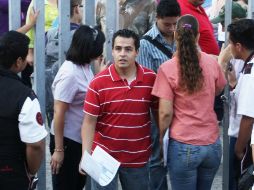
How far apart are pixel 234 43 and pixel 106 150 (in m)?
1.29

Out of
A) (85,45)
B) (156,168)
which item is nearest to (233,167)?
(156,168)

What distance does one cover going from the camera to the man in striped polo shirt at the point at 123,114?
4.27 metres

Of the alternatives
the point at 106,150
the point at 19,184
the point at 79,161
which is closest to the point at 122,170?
the point at 106,150

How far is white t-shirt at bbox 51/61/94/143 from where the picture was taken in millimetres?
4480

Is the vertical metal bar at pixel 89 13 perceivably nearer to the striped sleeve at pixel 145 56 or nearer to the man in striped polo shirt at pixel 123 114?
the striped sleeve at pixel 145 56

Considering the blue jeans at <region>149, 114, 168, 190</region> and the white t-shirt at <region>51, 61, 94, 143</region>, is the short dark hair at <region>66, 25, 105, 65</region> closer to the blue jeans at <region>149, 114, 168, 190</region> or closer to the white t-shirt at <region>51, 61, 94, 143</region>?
the white t-shirt at <region>51, 61, 94, 143</region>

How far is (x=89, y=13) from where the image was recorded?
5.08 metres

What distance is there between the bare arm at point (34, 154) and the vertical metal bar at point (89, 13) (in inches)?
60.3

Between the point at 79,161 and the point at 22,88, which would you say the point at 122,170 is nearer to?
the point at 79,161

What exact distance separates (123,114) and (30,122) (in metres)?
0.79

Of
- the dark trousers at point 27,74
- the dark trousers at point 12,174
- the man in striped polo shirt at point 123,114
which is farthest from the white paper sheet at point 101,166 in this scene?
the dark trousers at point 27,74

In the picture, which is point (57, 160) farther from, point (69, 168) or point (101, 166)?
point (101, 166)

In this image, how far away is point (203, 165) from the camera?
439 cm

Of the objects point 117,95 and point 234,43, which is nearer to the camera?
point 117,95
